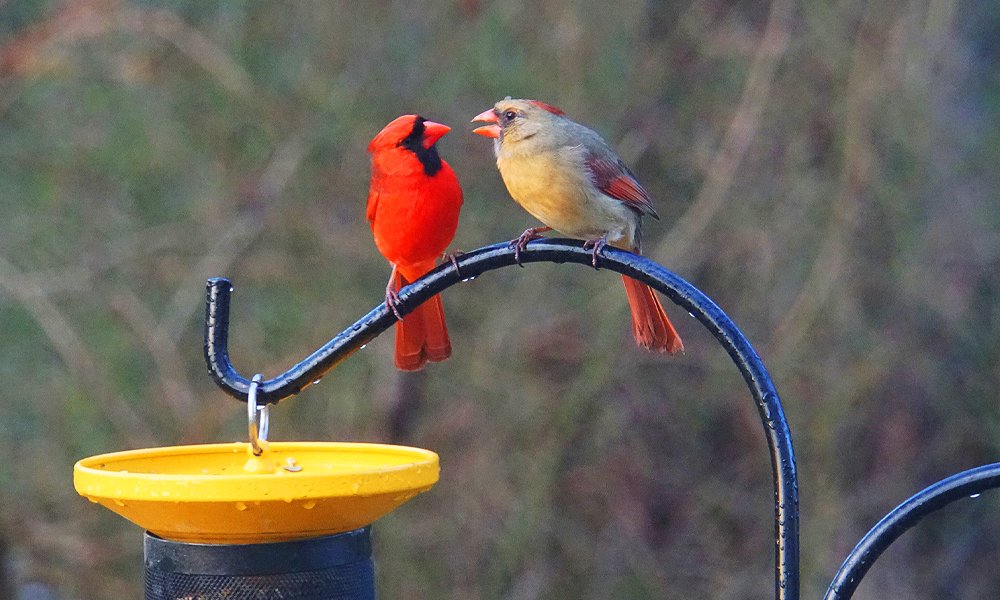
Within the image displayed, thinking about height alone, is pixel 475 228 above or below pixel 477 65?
below

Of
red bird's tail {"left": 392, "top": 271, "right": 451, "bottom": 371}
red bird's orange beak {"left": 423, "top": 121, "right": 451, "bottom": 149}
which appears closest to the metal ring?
red bird's tail {"left": 392, "top": 271, "right": 451, "bottom": 371}

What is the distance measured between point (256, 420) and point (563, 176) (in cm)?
95

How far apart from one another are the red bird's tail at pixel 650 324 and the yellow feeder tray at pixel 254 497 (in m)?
0.54

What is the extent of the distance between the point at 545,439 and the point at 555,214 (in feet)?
8.72

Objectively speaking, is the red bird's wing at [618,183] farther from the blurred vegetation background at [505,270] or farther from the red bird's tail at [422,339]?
the blurred vegetation background at [505,270]

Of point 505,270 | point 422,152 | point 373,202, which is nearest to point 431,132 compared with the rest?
point 422,152

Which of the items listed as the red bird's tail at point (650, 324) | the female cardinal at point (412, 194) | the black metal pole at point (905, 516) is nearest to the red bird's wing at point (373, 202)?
the female cardinal at point (412, 194)

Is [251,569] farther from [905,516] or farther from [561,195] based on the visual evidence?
[561,195]

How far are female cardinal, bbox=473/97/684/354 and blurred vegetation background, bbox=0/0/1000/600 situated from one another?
2.25 meters

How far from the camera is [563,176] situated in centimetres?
252

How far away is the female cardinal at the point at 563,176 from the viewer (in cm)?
252

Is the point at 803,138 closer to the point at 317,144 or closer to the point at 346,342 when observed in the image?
the point at 317,144

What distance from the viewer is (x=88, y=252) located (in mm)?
4984

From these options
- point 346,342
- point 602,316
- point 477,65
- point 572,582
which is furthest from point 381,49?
point 346,342
